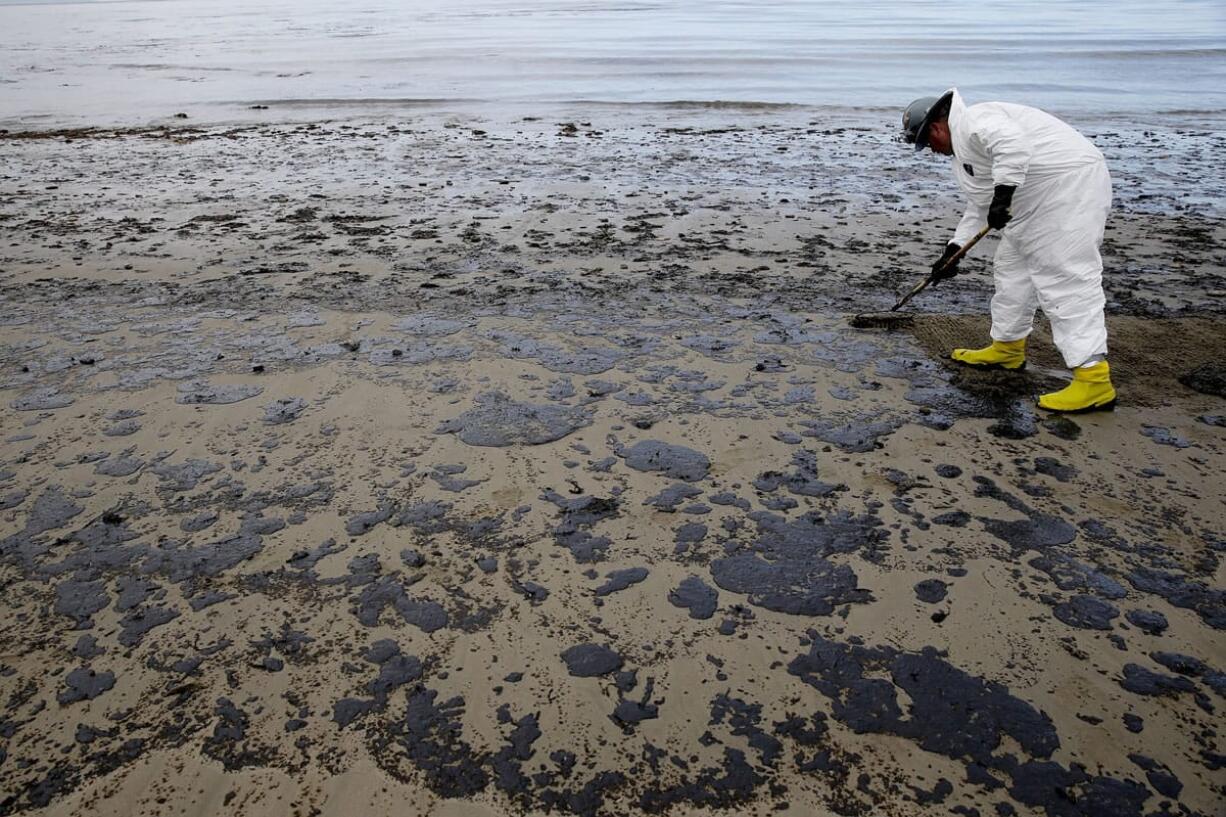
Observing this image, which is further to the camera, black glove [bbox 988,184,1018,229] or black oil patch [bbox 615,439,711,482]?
black glove [bbox 988,184,1018,229]

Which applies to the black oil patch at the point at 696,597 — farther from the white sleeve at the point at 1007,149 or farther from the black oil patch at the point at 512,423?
the white sleeve at the point at 1007,149

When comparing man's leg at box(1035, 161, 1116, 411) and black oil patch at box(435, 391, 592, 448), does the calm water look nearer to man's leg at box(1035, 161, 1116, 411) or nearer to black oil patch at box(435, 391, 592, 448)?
man's leg at box(1035, 161, 1116, 411)

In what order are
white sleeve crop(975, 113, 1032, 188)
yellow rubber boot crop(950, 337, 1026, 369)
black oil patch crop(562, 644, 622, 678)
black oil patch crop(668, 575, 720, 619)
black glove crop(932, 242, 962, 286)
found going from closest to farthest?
black oil patch crop(562, 644, 622, 678)
black oil patch crop(668, 575, 720, 619)
white sleeve crop(975, 113, 1032, 188)
yellow rubber boot crop(950, 337, 1026, 369)
black glove crop(932, 242, 962, 286)

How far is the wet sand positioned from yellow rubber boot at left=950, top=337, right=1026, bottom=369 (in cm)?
16

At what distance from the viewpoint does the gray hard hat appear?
420cm

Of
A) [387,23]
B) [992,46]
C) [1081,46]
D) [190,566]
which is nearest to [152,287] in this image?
[190,566]

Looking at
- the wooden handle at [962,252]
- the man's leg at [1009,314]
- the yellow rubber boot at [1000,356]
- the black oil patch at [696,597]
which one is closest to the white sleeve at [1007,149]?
the wooden handle at [962,252]

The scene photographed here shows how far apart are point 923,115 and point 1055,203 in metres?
0.83

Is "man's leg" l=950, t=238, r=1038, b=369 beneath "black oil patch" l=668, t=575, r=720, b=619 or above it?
above

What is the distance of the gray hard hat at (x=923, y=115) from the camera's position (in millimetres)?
4199

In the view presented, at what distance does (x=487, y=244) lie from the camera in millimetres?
6402

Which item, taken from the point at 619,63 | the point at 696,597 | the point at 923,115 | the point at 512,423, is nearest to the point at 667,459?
the point at 512,423

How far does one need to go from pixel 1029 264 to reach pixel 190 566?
4032 millimetres

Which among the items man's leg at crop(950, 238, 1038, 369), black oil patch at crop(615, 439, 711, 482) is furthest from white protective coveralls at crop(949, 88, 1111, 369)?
black oil patch at crop(615, 439, 711, 482)
